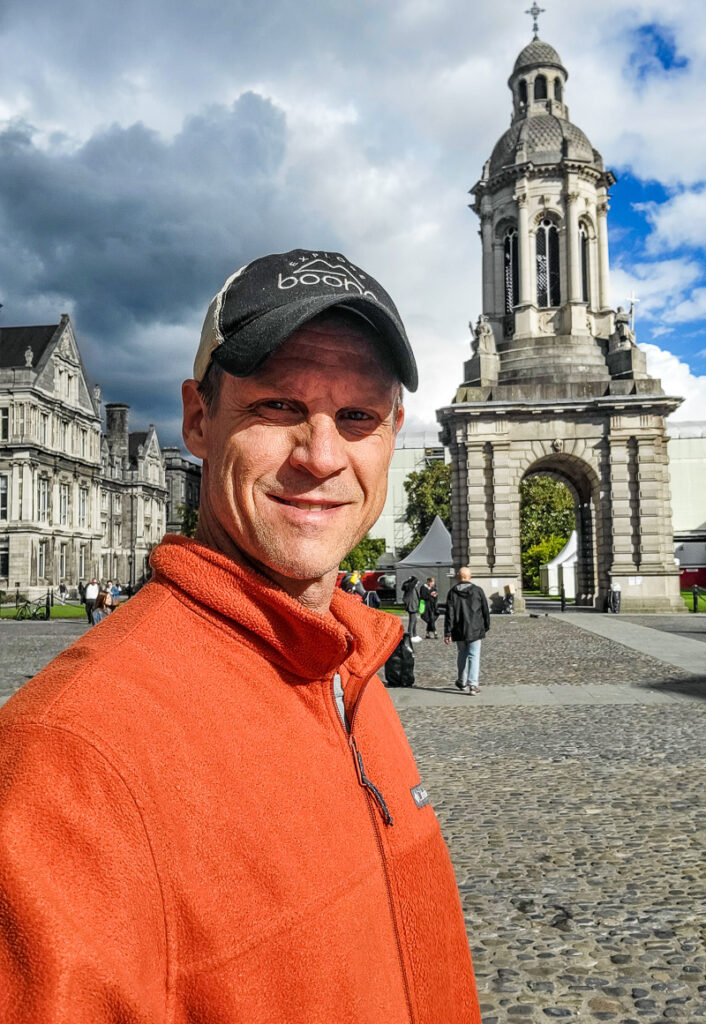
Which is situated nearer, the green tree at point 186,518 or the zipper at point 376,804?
the zipper at point 376,804

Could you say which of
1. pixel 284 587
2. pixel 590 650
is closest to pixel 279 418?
pixel 284 587

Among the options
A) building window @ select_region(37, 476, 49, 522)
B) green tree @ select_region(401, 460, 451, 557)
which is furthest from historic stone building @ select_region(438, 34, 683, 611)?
building window @ select_region(37, 476, 49, 522)

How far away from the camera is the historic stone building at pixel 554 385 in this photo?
33.4 m

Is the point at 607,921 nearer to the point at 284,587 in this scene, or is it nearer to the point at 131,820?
the point at 284,587

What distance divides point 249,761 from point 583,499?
3838cm

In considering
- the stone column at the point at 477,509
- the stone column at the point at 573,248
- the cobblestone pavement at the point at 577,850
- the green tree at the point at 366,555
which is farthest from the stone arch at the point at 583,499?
A: the cobblestone pavement at the point at 577,850

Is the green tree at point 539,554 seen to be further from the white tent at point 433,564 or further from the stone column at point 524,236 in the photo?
the stone column at point 524,236

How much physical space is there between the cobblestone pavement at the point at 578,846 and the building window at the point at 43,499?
45.3 m

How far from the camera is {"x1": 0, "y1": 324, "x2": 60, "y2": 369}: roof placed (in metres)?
55.3

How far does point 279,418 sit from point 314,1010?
90cm

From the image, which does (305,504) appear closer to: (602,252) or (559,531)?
(602,252)

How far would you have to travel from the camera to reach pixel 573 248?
3731 cm

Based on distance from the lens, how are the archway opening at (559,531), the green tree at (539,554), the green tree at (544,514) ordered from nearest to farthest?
the archway opening at (559,531), the green tree at (539,554), the green tree at (544,514)

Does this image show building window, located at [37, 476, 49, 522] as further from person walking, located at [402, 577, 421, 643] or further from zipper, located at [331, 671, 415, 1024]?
zipper, located at [331, 671, 415, 1024]
